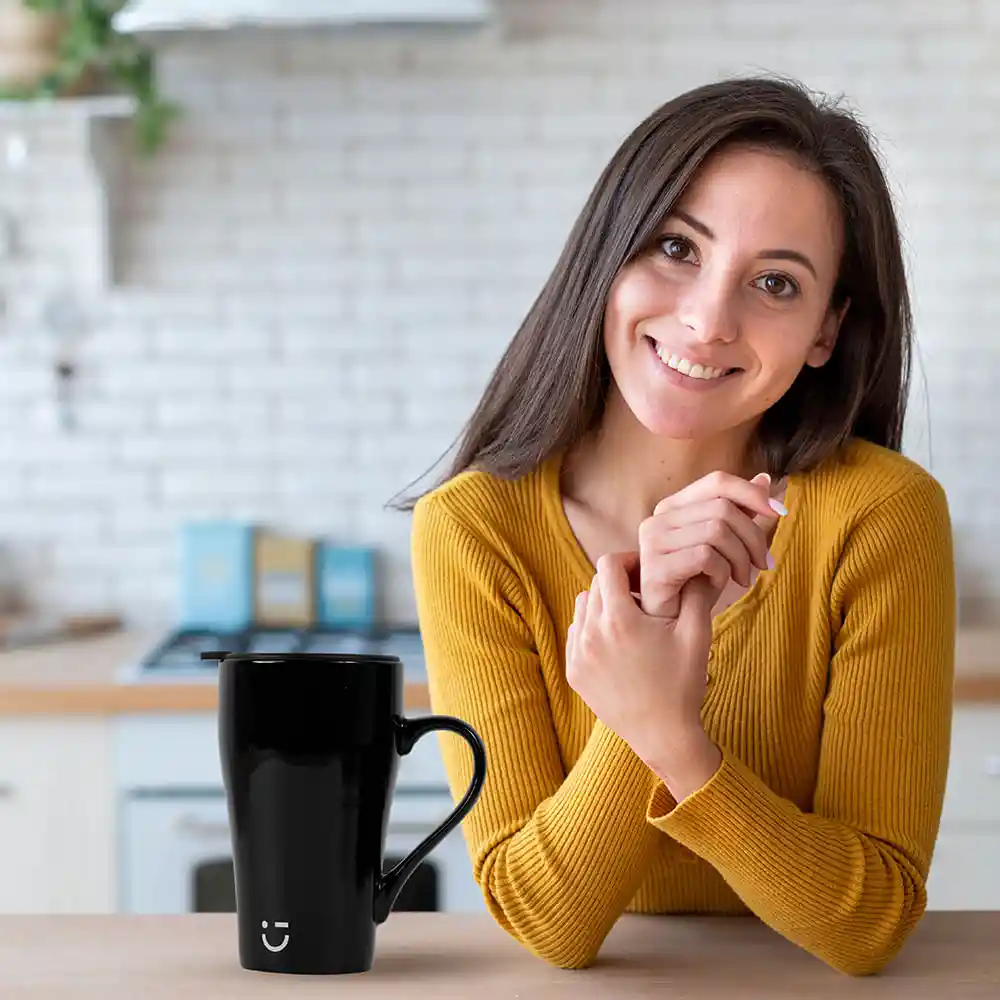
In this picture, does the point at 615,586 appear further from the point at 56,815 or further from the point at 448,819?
the point at 56,815

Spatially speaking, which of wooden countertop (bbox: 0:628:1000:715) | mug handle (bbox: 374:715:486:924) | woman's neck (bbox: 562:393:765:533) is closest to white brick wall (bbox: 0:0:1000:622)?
wooden countertop (bbox: 0:628:1000:715)

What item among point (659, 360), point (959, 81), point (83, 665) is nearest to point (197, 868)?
point (83, 665)

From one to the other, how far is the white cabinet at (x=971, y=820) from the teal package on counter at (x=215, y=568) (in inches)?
54.2

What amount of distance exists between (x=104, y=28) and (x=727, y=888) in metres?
2.26

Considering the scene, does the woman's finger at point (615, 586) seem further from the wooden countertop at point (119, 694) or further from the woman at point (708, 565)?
the wooden countertop at point (119, 694)

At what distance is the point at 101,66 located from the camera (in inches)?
121

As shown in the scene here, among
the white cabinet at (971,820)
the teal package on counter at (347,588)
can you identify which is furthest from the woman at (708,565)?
the teal package on counter at (347,588)

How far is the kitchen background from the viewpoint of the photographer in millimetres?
3088

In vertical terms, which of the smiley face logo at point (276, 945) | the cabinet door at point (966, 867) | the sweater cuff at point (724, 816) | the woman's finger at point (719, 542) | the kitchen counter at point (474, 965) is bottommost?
the cabinet door at point (966, 867)

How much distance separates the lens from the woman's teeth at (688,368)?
4.24ft

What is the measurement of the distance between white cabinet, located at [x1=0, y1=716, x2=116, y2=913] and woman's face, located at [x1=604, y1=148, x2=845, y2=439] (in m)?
1.45

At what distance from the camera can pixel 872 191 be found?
134 centimetres

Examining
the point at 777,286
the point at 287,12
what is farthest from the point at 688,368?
the point at 287,12

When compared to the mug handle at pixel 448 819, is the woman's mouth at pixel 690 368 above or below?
above
